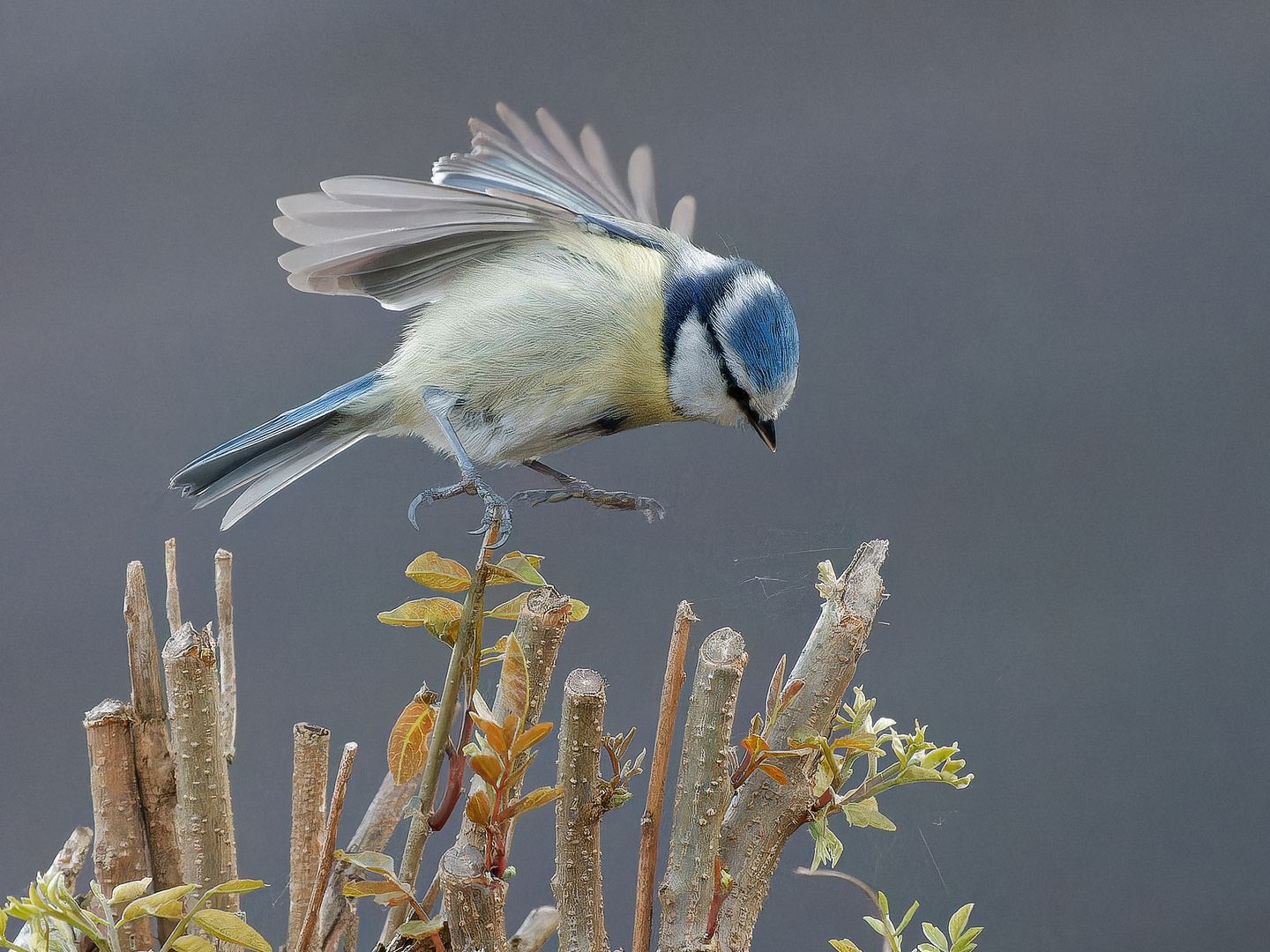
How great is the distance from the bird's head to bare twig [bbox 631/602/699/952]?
Answer: 0.64 ft

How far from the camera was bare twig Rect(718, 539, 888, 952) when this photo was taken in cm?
64

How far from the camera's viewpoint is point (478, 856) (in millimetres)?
542

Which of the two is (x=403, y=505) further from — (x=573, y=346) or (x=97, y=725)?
(x=97, y=725)

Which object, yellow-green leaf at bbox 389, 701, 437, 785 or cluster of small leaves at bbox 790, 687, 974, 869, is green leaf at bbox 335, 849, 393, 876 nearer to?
yellow-green leaf at bbox 389, 701, 437, 785

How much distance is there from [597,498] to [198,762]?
1.07 ft

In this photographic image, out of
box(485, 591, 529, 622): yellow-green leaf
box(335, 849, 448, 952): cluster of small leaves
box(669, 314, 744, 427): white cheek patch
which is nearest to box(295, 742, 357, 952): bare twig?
box(335, 849, 448, 952): cluster of small leaves

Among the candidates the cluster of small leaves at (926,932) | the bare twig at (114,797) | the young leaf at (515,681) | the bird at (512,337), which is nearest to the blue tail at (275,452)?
the bird at (512,337)

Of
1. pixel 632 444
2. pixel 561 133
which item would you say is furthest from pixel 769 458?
pixel 561 133

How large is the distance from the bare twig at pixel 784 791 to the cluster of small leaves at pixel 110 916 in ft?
0.88

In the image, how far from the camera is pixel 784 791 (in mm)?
643

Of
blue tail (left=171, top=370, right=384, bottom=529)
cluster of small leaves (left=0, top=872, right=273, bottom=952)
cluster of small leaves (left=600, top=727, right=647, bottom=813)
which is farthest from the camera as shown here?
blue tail (left=171, top=370, right=384, bottom=529)

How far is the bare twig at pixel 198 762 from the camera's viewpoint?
60 centimetres

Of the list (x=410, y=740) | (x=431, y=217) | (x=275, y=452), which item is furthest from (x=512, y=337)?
(x=410, y=740)

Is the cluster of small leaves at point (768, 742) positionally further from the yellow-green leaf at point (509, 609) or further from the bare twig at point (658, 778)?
the yellow-green leaf at point (509, 609)
